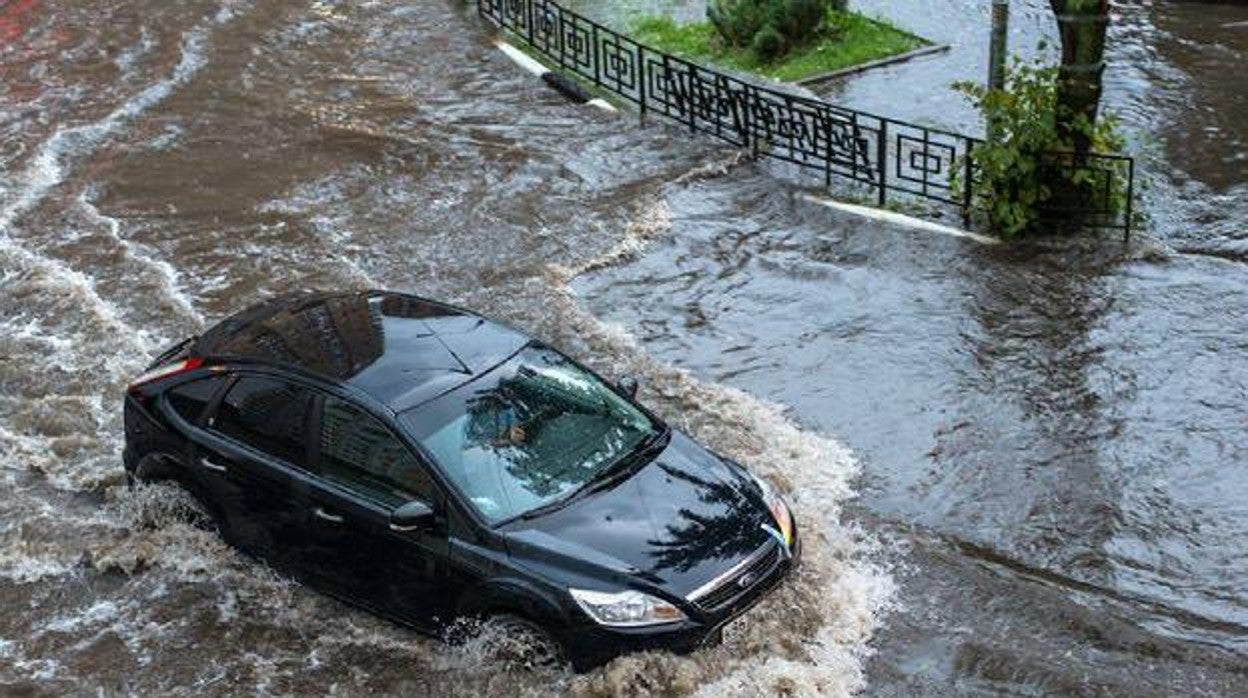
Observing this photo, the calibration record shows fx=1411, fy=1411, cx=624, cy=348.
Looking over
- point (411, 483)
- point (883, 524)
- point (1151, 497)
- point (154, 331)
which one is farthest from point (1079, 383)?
point (154, 331)

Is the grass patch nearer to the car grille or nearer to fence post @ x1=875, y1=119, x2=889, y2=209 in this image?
fence post @ x1=875, y1=119, x2=889, y2=209

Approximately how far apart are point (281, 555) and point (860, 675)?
3473mm

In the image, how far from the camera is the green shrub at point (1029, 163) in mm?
13641

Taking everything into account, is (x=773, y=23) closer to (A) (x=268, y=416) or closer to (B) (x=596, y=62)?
(B) (x=596, y=62)

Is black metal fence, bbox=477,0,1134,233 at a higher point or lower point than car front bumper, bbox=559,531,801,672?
lower

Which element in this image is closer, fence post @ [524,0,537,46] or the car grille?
the car grille

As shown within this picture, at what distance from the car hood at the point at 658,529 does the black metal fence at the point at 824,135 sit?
279 inches

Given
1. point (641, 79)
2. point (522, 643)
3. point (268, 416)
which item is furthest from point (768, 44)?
point (522, 643)

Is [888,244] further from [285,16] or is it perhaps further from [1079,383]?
[285,16]

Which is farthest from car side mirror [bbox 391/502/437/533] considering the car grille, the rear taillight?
the rear taillight

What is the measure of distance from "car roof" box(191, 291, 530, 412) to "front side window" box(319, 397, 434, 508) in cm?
17

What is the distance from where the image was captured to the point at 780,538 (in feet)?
25.7

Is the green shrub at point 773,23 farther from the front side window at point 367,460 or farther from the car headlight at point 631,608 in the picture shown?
the car headlight at point 631,608

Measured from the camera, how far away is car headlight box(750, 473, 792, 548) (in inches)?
312
